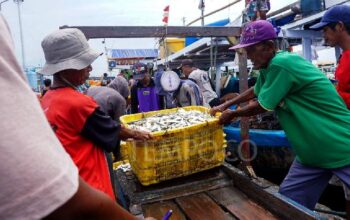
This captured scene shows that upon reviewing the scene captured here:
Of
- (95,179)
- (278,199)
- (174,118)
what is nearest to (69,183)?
(95,179)

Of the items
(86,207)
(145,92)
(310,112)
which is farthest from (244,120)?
(145,92)

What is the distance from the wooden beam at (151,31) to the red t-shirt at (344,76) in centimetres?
144

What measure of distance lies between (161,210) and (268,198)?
1.09 metres

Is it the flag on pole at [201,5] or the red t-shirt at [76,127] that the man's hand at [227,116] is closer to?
the red t-shirt at [76,127]

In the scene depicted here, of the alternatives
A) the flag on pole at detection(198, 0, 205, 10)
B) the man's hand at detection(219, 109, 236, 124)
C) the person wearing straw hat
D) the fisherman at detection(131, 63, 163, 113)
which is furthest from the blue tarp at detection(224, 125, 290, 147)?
the flag on pole at detection(198, 0, 205, 10)

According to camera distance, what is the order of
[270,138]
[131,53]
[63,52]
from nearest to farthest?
[63,52] → [270,138] → [131,53]

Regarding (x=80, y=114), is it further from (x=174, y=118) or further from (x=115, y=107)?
(x=115, y=107)

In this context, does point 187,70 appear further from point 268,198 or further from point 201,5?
point 268,198

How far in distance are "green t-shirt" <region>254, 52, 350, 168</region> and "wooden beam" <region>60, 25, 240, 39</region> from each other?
55.2 inches

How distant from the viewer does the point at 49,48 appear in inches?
84.9

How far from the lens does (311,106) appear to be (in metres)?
2.99

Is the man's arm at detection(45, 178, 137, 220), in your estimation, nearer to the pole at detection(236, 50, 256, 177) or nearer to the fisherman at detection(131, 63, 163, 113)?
the pole at detection(236, 50, 256, 177)

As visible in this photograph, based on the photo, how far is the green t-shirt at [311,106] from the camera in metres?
2.93

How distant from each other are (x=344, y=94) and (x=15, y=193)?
144 inches
